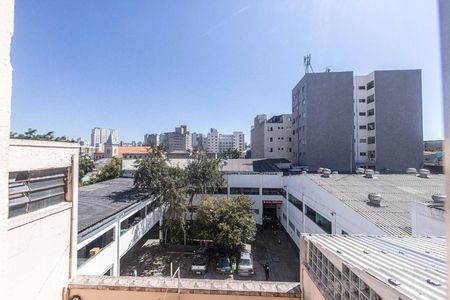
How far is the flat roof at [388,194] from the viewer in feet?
30.6

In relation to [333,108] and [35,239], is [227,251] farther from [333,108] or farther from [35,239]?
[333,108]

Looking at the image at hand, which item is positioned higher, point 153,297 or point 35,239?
point 35,239

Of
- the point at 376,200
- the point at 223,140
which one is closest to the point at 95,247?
the point at 376,200

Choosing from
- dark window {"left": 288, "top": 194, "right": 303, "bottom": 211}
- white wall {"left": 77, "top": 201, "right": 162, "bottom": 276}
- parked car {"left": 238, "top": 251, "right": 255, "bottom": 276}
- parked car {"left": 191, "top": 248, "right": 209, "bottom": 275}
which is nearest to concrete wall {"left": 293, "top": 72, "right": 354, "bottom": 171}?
dark window {"left": 288, "top": 194, "right": 303, "bottom": 211}

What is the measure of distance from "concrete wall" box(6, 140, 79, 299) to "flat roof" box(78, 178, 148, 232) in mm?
3227

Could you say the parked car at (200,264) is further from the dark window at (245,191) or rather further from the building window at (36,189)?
the building window at (36,189)

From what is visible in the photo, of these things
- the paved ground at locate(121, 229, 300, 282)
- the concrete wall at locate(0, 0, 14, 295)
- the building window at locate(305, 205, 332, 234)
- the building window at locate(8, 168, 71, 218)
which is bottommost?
the paved ground at locate(121, 229, 300, 282)

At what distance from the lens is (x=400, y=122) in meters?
29.1

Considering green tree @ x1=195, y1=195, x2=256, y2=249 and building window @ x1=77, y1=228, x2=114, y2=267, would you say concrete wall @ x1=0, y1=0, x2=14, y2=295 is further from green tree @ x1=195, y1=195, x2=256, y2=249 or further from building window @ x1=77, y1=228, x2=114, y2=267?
green tree @ x1=195, y1=195, x2=256, y2=249

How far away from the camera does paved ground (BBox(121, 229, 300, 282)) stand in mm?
14391

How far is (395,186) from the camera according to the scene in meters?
14.4

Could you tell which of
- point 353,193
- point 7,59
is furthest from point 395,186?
point 7,59

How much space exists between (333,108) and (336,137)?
365 cm

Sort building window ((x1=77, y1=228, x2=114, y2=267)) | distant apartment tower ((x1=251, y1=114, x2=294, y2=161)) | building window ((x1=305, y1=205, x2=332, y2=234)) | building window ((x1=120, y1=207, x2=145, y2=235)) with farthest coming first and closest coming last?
distant apartment tower ((x1=251, y1=114, x2=294, y2=161)) → building window ((x1=120, y1=207, x2=145, y2=235)) → building window ((x1=305, y1=205, x2=332, y2=234)) → building window ((x1=77, y1=228, x2=114, y2=267))
